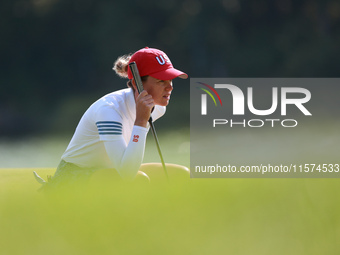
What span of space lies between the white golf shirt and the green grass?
3.40 feet

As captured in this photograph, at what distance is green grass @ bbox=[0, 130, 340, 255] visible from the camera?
389mm

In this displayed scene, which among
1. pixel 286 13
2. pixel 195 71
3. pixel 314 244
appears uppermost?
pixel 314 244

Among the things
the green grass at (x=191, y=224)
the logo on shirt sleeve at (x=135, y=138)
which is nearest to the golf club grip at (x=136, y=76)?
the logo on shirt sleeve at (x=135, y=138)

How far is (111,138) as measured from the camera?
151 centimetres

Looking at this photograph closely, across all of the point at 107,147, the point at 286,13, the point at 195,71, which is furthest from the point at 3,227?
the point at 286,13

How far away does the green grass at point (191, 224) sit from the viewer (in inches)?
15.3

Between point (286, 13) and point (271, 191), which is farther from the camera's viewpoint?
point (286, 13)

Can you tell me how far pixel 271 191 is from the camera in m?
0.40

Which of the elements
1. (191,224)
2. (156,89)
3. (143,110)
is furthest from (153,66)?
(191,224)

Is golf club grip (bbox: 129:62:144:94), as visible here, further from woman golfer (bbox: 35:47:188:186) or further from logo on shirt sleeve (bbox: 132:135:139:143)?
logo on shirt sleeve (bbox: 132:135:139:143)

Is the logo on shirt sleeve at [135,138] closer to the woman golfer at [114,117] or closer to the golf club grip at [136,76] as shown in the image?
the woman golfer at [114,117]

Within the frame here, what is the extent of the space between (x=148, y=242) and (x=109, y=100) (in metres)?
1.22

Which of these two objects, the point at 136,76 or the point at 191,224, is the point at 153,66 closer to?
the point at 136,76

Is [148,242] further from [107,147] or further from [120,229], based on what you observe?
[107,147]
